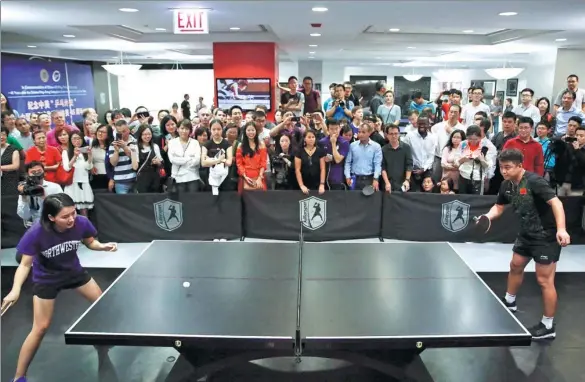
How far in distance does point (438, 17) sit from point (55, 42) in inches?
364

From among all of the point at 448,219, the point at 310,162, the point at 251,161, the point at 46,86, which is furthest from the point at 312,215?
the point at 46,86

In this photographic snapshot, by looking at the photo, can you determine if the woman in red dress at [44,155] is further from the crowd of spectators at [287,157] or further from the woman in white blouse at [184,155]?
the woman in white blouse at [184,155]

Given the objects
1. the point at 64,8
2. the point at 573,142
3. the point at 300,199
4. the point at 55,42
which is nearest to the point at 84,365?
the point at 300,199

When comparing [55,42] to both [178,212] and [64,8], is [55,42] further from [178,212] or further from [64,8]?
[178,212]

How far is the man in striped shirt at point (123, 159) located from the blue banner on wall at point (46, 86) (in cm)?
786

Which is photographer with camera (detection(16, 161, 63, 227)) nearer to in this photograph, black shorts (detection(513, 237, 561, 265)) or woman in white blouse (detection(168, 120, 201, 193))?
woman in white blouse (detection(168, 120, 201, 193))

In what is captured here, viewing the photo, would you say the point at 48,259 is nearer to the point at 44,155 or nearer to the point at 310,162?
the point at 44,155

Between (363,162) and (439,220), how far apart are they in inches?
55.5

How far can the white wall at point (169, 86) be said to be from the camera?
2270cm

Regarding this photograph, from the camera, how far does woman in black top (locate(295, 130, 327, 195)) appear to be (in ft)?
22.9

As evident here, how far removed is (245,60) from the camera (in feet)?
38.2

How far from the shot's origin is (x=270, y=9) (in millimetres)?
6895

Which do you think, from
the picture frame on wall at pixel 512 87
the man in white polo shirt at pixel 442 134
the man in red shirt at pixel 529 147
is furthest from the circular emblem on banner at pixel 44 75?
the picture frame on wall at pixel 512 87

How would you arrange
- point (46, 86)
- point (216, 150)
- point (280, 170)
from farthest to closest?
1. point (46, 86)
2. point (280, 170)
3. point (216, 150)
